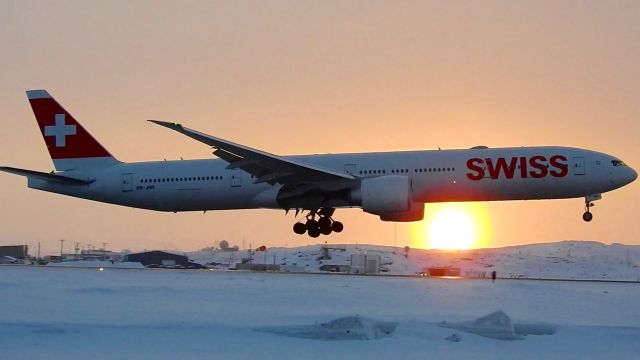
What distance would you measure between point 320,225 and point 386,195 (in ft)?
18.5

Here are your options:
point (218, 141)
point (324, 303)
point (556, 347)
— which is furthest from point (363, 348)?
point (218, 141)

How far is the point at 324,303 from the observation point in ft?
99.7

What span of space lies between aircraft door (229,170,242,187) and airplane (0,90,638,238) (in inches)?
1.9

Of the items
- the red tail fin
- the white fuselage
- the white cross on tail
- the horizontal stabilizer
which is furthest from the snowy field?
the white cross on tail

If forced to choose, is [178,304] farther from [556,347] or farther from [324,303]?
[556,347]

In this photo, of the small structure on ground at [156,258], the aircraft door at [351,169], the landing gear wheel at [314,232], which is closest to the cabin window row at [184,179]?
the landing gear wheel at [314,232]

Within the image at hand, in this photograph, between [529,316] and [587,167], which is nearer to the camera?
[529,316]

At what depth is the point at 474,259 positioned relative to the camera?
116562mm

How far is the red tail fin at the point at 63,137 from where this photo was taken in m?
47.5

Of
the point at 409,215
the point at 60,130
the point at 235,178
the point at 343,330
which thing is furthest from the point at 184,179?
the point at 343,330

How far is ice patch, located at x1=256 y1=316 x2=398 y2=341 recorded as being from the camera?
23391 millimetres

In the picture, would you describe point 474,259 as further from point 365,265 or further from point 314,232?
point 314,232

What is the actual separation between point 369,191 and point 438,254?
265 ft

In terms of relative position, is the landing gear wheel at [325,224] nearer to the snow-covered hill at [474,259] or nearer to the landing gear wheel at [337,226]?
the landing gear wheel at [337,226]
